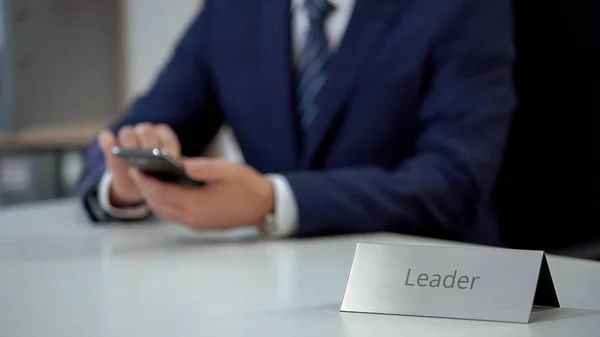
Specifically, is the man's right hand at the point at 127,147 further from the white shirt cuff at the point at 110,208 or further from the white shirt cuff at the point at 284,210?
the white shirt cuff at the point at 284,210

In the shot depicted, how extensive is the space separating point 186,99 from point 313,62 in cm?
27

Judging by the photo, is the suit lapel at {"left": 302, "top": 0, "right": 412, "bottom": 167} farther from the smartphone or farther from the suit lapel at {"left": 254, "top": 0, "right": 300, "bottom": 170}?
the smartphone

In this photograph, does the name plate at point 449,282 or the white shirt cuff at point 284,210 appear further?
the white shirt cuff at point 284,210

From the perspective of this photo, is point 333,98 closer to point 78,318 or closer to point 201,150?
point 201,150

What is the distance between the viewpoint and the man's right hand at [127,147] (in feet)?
3.82

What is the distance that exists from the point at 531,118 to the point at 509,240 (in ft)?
0.70

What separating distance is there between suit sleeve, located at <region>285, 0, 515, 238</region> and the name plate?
0.40 metres

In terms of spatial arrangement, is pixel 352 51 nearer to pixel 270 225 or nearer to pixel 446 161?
pixel 446 161

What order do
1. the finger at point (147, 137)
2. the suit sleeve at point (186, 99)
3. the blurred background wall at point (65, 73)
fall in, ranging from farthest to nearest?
the blurred background wall at point (65, 73) → the suit sleeve at point (186, 99) → the finger at point (147, 137)

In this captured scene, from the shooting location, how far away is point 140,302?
712 millimetres

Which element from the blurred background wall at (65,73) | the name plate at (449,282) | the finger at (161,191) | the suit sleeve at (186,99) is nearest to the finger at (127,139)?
the finger at (161,191)

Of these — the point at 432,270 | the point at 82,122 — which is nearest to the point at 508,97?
the point at 432,270

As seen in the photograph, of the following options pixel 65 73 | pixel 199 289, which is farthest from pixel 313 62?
pixel 65 73

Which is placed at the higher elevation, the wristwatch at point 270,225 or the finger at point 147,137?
the finger at point 147,137
